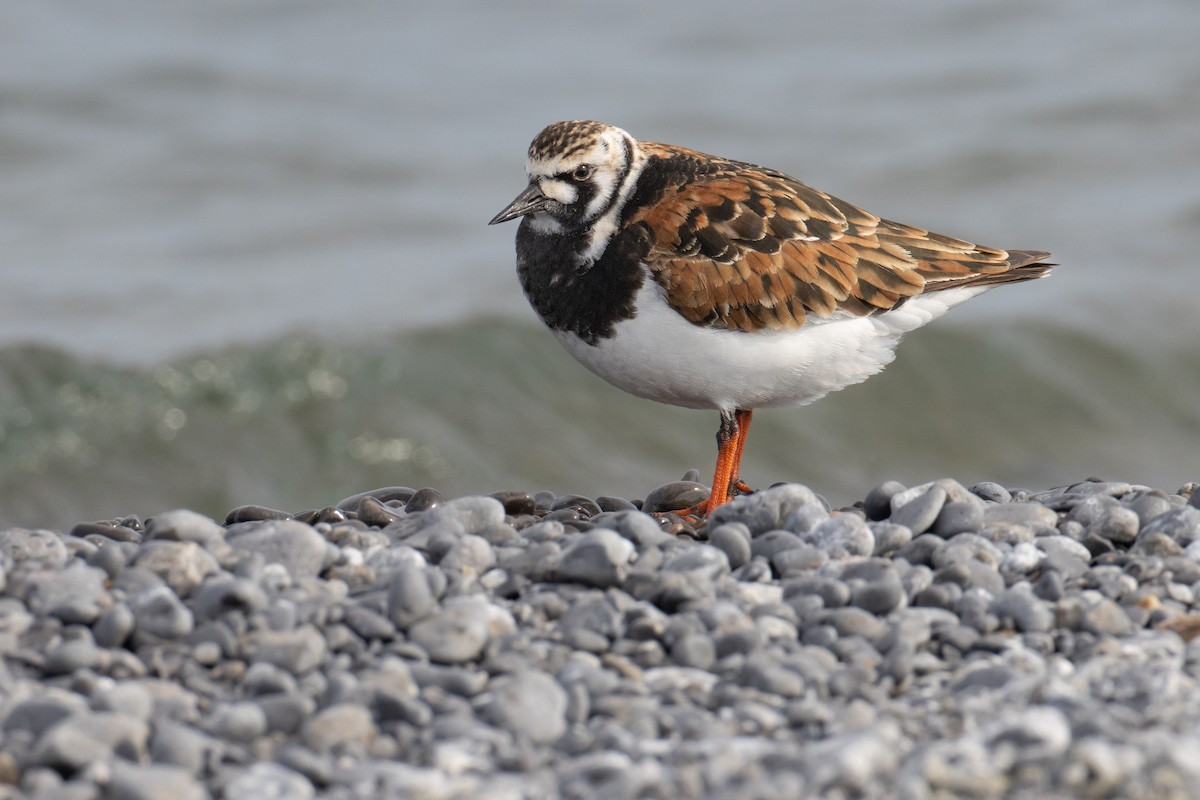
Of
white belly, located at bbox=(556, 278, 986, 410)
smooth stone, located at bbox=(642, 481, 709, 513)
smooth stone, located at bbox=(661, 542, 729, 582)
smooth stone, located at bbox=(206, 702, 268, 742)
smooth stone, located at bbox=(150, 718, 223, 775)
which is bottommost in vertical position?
smooth stone, located at bbox=(150, 718, 223, 775)

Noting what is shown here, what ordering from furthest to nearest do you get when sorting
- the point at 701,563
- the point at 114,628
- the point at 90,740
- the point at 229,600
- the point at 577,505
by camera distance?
1. the point at 577,505
2. the point at 701,563
3. the point at 229,600
4. the point at 114,628
5. the point at 90,740

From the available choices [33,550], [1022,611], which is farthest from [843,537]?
[33,550]

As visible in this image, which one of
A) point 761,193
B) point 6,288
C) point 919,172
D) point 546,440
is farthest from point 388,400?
point 919,172

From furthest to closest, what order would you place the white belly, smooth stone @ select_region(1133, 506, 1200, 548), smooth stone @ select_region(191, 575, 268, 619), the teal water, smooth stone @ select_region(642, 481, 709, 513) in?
1. the teal water
2. smooth stone @ select_region(642, 481, 709, 513)
3. the white belly
4. smooth stone @ select_region(1133, 506, 1200, 548)
5. smooth stone @ select_region(191, 575, 268, 619)

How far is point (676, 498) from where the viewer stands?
17.5ft

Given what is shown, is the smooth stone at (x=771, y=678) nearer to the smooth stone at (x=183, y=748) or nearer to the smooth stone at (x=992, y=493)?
the smooth stone at (x=183, y=748)

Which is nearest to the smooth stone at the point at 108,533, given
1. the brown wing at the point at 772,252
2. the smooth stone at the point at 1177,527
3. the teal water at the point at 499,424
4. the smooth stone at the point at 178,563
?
the smooth stone at the point at 178,563

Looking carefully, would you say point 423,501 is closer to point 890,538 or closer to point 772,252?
point 772,252

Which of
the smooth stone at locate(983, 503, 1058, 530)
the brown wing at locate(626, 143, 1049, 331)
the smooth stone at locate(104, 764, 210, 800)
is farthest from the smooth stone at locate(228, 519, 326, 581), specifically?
the smooth stone at locate(983, 503, 1058, 530)

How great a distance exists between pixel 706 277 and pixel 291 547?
1.77m

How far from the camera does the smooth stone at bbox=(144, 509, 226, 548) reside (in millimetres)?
3930

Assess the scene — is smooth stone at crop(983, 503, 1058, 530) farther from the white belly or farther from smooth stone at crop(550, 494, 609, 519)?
smooth stone at crop(550, 494, 609, 519)

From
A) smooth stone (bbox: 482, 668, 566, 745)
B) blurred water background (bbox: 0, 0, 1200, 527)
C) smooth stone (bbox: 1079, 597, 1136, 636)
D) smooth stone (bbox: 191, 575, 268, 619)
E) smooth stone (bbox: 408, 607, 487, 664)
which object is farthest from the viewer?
blurred water background (bbox: 0, 0, 1200, 527)

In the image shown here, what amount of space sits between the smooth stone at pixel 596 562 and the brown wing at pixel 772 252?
1276 millimetres
